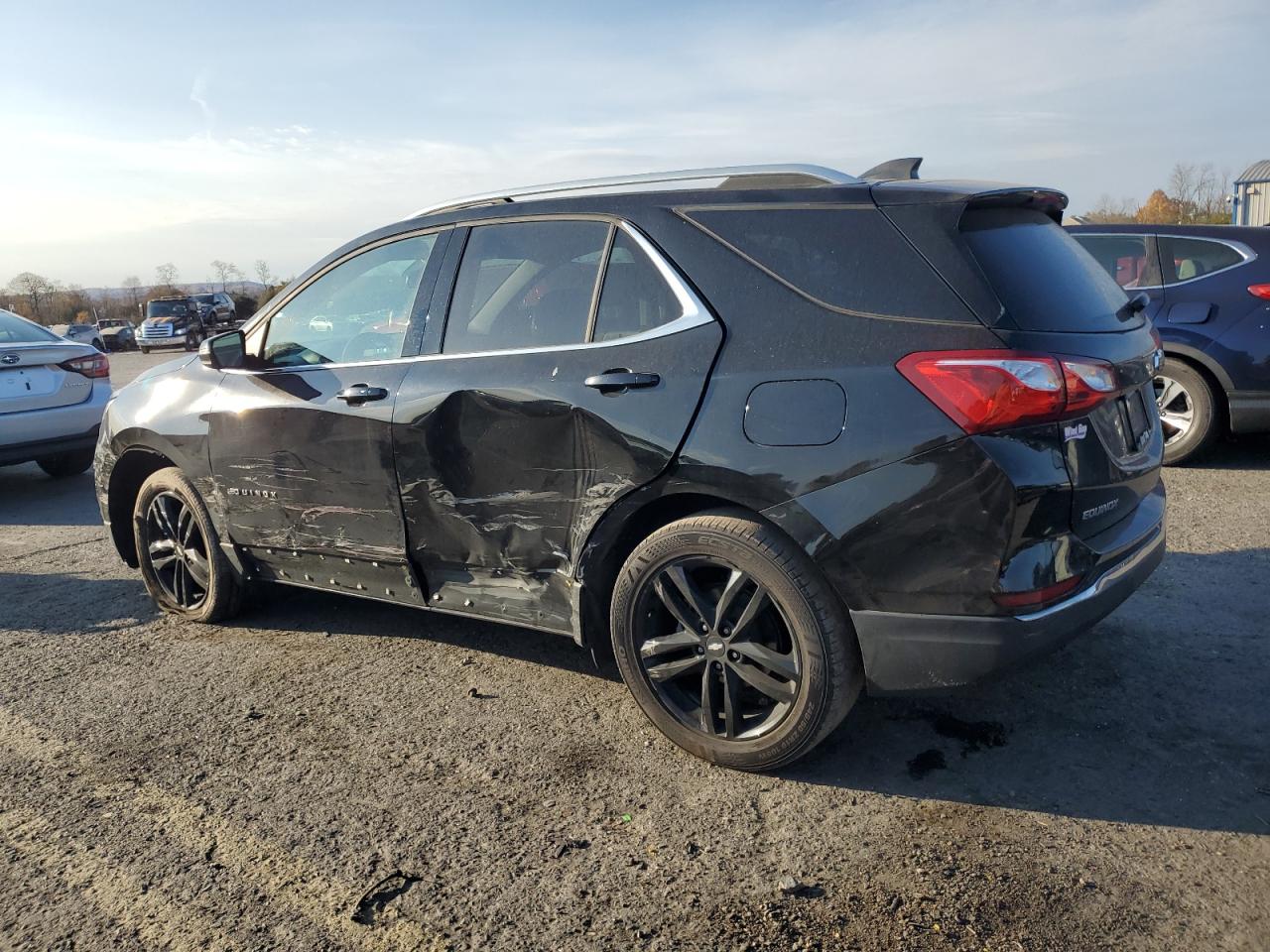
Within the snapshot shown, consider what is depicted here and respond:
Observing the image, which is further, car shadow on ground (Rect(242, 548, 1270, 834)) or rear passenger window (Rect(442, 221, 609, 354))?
rear passenger window (Rect(442, 221, 609, 354))

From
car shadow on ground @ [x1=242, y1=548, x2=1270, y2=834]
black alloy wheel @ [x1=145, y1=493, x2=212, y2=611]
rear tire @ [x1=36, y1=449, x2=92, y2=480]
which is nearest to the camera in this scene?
car shadow on ground @ [x1=242, y1=548, x2=1270, y2=834]

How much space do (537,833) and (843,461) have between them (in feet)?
4.50

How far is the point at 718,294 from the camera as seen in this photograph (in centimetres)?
315

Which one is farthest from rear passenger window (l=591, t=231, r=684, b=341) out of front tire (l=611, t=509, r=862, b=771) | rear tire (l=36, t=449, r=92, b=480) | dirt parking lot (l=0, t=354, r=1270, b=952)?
rear tire (l=36, t=449, r=92, b=480)

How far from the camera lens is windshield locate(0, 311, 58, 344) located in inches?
329

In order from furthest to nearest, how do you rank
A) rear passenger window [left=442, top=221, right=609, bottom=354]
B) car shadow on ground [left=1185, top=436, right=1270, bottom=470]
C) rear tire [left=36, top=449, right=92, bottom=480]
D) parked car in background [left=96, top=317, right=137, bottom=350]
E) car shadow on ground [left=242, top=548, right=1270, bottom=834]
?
parked car in background [left=96, top=317, right=137, bottom=350], rear tire [left=36, top=449, right=92, bottom=480], car shadow on ground [left=1185, top=436, right=1270, bottom=470], rear passenger window [left=442, top=221, right=609, bottom=354], car shadow on ground [left=242, top=548, right=1270, bottom=834]

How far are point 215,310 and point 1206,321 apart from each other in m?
39.3

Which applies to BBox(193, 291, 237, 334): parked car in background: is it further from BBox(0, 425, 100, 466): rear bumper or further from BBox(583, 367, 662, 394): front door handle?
BBox(583, 367, 662, 394): front door handle

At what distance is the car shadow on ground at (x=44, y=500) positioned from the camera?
7406 millimetres

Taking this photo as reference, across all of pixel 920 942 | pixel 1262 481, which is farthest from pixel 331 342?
pixel 1262 481

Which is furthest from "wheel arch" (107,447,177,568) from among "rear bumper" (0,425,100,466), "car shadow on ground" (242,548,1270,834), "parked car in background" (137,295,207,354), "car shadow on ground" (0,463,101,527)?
"parked car in background" (137,295,207,354)

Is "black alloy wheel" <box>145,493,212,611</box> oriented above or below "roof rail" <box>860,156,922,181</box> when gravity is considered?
below

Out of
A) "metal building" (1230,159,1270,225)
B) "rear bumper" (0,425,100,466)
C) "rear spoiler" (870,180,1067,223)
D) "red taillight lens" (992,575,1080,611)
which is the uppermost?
"metal building" (1230,159,1270,225)

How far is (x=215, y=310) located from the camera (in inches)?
1574
